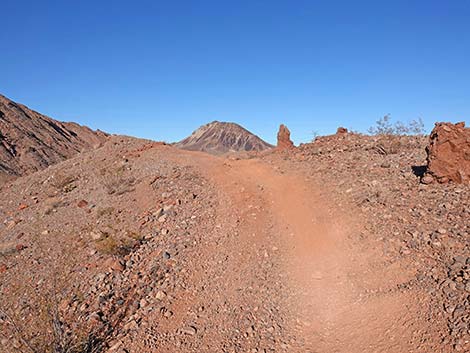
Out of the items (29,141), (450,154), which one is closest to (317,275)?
(450,154)

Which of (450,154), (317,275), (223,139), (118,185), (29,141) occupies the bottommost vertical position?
(317,275)

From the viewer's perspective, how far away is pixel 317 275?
7.11 m

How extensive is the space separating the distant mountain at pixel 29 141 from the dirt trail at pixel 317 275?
22246mm

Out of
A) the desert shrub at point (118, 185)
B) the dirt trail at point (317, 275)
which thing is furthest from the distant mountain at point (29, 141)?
the dirt trail at point (317, 275)

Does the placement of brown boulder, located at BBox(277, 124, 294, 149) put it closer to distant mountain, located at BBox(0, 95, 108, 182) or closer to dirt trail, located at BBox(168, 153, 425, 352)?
dirt trail, located at BBox(168, 153, 425, 352)

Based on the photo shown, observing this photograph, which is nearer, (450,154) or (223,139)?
(450,154)

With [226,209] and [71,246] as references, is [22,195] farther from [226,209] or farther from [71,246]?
[226,209]

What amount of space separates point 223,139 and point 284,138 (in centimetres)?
5000

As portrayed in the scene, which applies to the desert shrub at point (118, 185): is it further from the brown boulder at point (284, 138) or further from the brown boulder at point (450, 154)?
the brown boulder at point (450, 154)

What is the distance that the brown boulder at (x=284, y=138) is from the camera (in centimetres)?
1675

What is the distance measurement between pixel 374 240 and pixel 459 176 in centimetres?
326

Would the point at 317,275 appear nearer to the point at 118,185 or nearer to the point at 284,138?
the point at 118,185

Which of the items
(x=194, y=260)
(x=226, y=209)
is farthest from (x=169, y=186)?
(x=194, y=260)

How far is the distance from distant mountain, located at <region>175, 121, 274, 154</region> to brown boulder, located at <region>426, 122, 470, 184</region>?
52581 mm
